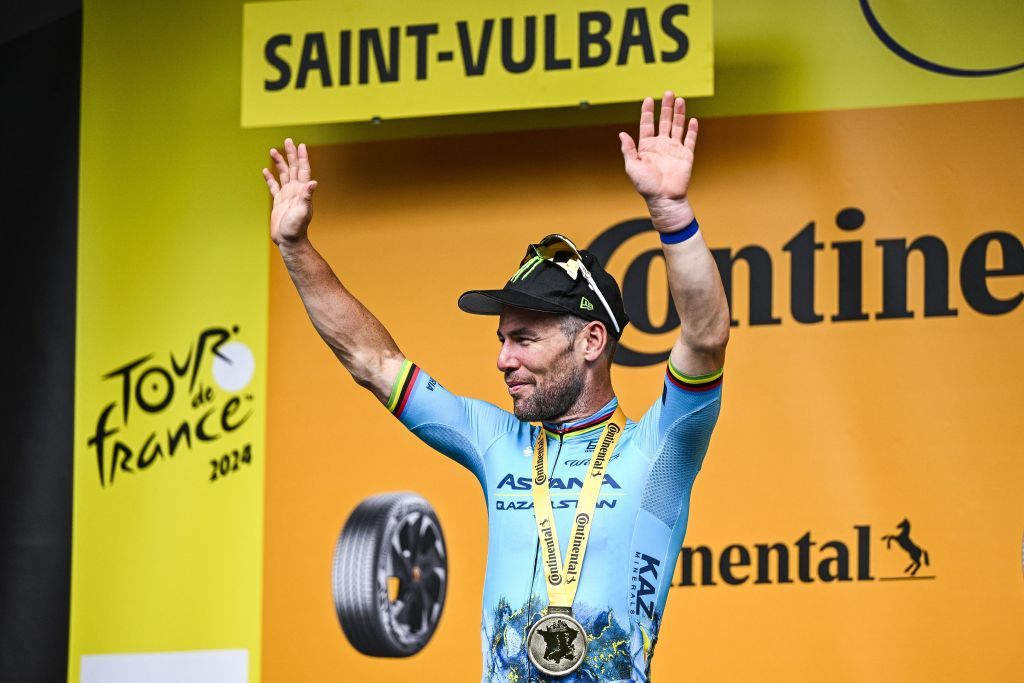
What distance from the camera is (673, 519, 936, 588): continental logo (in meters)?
4.52

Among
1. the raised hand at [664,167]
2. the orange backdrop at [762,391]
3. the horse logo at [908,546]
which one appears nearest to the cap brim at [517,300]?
the raised hand at [664,167]

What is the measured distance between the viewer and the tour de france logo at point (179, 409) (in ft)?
16.8

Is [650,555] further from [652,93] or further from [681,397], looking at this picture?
[652,93]

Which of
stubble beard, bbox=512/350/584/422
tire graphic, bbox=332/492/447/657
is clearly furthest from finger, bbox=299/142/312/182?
tire graphic, bbox=332/492/447/657

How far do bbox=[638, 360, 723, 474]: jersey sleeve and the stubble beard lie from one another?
18 centimetres

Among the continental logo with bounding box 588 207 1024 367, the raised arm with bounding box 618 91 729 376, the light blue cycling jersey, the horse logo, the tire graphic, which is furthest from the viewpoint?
the tire graphic

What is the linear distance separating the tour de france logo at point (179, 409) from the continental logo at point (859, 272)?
128 cm

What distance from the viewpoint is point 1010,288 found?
4.60 meters

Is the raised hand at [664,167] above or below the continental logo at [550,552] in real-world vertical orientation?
above

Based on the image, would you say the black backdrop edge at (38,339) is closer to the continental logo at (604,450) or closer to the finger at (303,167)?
the finger at (303,167)

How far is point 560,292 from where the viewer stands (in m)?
3.28

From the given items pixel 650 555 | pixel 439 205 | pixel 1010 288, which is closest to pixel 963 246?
pixel 1010 288

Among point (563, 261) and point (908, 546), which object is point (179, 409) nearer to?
point (563, 261)

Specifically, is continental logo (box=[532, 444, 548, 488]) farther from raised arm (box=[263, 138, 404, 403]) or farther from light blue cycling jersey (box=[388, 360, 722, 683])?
raised arm (box=[263, 138, 404, 403])
